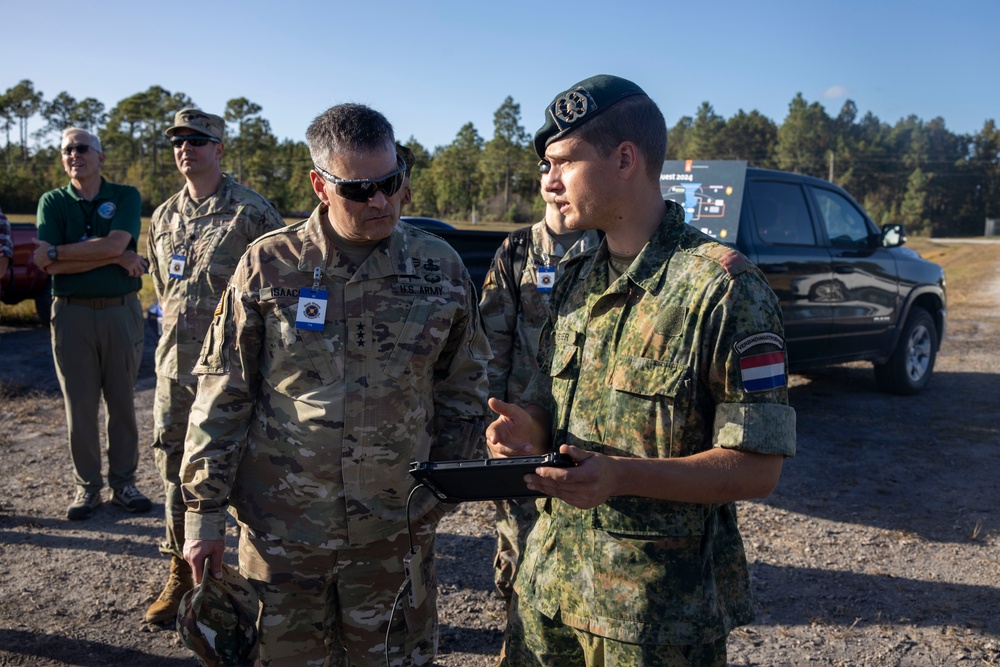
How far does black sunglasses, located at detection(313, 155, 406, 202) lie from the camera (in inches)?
91.7

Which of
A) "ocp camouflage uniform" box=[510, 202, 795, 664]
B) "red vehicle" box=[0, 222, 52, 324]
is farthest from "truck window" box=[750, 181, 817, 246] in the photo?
"red vehicle" box=[0, 222, 52, 324]

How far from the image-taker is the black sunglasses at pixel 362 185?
2.33m

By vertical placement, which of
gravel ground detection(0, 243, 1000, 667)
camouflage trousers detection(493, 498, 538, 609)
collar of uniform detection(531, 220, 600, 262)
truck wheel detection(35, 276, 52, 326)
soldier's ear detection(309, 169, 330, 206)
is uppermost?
soldier's ear detection(309, 169, 330, 206)

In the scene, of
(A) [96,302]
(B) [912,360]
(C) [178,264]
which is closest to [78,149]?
(A) [96,302]

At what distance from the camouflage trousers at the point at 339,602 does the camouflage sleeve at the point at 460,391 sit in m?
0.27

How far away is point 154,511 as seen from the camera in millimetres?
4984

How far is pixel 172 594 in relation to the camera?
12.1 ft

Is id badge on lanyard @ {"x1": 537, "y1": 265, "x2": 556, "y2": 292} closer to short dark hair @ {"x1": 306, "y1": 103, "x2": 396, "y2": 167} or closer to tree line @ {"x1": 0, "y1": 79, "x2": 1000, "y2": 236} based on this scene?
short dark hair @ {"x1": 306, "y1": 103, "x2": 396, "y2": 167}

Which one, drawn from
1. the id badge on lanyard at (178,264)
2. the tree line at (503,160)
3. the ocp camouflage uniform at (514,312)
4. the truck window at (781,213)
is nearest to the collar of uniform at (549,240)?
the ocp camouflage uniform at (514,312)

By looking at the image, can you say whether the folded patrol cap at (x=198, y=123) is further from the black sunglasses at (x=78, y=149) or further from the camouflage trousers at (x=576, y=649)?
the camouflage trousers at (x=576, y=649)

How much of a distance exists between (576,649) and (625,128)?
123 centimetres

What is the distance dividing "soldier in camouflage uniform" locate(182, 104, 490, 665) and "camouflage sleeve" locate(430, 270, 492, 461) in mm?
119

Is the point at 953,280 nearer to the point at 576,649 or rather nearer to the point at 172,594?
the point at 172,594

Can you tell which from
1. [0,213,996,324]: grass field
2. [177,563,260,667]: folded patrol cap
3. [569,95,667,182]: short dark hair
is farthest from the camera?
[0,213,996,324]: grass field
